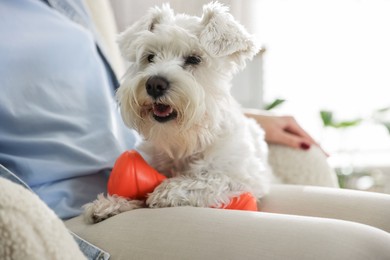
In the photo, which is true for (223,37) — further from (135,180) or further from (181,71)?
(135,180)

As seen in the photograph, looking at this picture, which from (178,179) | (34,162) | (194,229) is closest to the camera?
(194,229)

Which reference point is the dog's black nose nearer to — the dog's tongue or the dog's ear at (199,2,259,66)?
the dog's tongue

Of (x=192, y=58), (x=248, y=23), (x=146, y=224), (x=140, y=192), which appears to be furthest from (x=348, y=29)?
(x=146, y=224)

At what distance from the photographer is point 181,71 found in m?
1.26

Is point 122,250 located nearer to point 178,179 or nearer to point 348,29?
point 178,179

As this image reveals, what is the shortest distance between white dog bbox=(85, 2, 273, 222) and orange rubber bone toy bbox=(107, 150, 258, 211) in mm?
27

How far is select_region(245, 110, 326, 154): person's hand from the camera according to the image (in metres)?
1.79

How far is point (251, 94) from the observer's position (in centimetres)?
259

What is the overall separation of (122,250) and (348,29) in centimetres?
248

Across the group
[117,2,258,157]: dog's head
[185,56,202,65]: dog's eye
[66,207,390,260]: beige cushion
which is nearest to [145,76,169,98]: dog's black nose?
[117,2,258,157]: dog's head

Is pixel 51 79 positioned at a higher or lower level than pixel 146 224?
higher

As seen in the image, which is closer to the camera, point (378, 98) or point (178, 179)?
point (178, 179)

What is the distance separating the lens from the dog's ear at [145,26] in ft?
4.62

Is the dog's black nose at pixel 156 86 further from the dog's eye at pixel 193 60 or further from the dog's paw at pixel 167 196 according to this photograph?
the dog's paw at pixel 167 196
